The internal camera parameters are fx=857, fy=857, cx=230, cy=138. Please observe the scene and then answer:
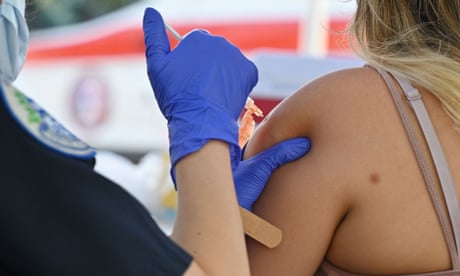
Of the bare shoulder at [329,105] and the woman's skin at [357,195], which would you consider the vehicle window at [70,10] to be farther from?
the woman's skin at [357,195]

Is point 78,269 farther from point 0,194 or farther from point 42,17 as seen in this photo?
point 42,17

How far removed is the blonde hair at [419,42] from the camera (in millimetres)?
1510

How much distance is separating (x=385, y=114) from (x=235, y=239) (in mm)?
492

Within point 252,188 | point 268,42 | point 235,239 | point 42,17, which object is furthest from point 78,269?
point 42,17

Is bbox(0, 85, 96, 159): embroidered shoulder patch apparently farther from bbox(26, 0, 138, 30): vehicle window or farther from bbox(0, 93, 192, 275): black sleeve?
bbox(26, 0, 138, 30): vehicle window

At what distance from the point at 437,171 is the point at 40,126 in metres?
0.75

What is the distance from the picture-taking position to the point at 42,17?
9.00 meters

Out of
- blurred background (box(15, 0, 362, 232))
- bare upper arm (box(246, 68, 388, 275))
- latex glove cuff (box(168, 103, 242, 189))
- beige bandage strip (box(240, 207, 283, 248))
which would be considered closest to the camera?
latex glove cuff (box(168, 103, 242, 189))

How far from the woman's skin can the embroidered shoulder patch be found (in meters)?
0.58

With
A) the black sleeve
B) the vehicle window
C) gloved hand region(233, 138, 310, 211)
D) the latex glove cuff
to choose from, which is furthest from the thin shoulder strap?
the vehicle window

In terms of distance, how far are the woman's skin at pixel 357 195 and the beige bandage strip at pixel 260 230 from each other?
33 millimetres

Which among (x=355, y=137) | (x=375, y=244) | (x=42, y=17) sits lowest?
(x=42, y=17)

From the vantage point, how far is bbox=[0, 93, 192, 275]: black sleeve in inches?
36.4

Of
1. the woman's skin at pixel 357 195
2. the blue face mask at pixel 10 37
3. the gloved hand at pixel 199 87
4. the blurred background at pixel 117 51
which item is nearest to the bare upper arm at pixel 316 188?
the woman's skin at pixel 357 195
